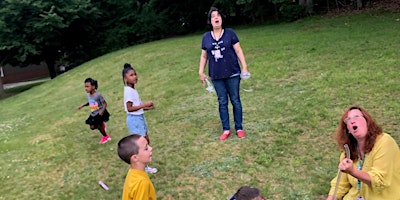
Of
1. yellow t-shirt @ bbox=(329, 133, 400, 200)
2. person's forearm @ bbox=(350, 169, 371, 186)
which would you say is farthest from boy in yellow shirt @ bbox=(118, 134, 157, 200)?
yellow t-shirt @ bbox=(329, 133, 400, 200)

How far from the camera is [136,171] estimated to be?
282 cm

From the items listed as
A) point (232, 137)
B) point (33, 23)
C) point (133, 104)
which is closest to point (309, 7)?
point (33, 23)

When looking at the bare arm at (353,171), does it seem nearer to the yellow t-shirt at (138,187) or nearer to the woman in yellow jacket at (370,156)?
the woman in yellow jacket at (370,156)

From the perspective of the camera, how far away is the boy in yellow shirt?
2736 millimetres

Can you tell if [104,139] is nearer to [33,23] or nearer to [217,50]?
[217,50]

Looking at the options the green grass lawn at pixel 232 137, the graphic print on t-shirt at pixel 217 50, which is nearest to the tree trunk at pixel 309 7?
the green grass lawn at pixel 232 137

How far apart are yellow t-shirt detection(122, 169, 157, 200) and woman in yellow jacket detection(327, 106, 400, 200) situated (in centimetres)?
131

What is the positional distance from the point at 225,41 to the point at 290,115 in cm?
186

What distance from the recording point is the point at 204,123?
6.73 metres

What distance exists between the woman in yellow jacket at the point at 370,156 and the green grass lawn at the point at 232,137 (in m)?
1.05

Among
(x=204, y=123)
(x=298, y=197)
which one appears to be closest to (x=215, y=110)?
(x=204, y=123)

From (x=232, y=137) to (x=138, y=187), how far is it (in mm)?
3118

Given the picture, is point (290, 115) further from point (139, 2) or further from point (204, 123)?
point (139, 2)

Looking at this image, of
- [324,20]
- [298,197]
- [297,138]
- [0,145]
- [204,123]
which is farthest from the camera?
[324,20]
